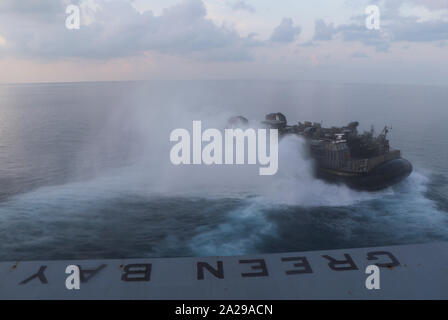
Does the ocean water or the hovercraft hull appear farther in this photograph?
the hovercraft hull

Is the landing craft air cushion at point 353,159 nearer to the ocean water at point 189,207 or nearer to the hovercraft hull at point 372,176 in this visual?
the hovercraft hull at point 372,176

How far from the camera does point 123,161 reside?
155 ft

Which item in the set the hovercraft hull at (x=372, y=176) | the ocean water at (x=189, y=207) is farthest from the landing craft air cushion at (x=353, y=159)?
the ocean water at (x=189, y=207)

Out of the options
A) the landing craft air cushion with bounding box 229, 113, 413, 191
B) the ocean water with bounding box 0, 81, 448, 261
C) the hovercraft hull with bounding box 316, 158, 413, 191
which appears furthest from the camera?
the landing craft air cushion with bounding box 229, 113, 413, 191

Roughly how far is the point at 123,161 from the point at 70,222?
21.0m

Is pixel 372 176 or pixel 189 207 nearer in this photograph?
pixel 189 207

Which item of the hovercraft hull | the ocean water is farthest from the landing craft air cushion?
the ocean water

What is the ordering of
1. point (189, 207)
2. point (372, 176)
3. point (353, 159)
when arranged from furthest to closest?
1. point (353, 159)
2. point (372, 176)
3. point (189, 207)

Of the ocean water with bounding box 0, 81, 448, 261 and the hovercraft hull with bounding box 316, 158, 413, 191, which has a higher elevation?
the hovercraft hull with bounding box 316, 158, 413, 191

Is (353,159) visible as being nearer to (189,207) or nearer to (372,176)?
(372,176)

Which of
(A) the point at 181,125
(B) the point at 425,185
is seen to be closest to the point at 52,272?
(B) the point at 425,185

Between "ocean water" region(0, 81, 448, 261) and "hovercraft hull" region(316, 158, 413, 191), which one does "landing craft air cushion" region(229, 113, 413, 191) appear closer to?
"hovercraft hull" region(316, 158, 413, 191)

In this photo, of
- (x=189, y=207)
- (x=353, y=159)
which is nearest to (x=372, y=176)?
(x=353, y=159)

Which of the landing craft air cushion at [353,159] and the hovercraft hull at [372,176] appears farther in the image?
the landing craft air cushion at [353,159]
